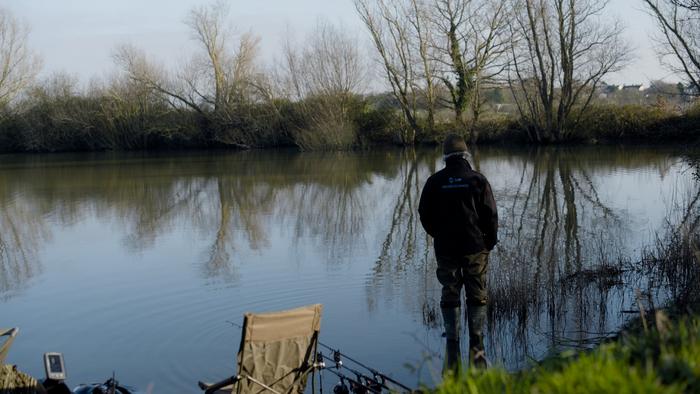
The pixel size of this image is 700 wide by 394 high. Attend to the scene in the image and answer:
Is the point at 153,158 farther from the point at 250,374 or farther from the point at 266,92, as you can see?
the point at 250,374

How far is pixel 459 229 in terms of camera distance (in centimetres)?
614

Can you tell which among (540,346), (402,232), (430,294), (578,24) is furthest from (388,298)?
(578,24)

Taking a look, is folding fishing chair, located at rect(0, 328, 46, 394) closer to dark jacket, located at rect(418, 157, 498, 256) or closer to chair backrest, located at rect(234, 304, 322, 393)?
chair backrest, located at rect(234, 304, 322, 393)

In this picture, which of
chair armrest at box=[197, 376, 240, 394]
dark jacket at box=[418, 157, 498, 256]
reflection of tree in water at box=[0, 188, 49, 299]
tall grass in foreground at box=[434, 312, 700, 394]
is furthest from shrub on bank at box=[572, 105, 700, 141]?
tall grass in foreground at box=[434, 312, 700, 394]

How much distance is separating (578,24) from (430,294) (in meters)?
31.1

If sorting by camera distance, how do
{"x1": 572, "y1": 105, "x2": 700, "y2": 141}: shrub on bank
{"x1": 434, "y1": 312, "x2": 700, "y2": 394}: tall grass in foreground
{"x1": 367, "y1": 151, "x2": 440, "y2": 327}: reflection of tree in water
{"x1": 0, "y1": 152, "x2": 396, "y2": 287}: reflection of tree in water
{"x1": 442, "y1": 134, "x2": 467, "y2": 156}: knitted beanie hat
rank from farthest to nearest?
Answer: {"x1": 572, "y1": 105, "x2": 700, "y2": 141}: shrub on bank, {"x1": 0, "y1": 152, "x2": 396, "y2": 287}: reflection of tree in water, {"x1": 367, "y1": 151, "x2": 440, "y2": 327}: reflection of tree in water, {"x1": 442, "y1": 134, "x2": 467, "y2": 156}: knitted beanie hat, {"x1": 434, "y1": 312, "x2": 700, "y2": 394}: tall grass in foreground

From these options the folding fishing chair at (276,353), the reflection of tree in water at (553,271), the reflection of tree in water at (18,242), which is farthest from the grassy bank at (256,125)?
the folding fishing chair at (276,353)

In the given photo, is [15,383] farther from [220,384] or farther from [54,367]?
[220,384]

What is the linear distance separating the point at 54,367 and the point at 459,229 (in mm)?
3121

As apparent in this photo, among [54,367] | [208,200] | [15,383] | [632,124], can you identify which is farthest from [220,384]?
[632,124]

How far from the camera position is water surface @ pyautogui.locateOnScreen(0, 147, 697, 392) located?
7805 mm

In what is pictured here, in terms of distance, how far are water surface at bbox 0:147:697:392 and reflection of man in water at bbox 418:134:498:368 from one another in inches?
26.0

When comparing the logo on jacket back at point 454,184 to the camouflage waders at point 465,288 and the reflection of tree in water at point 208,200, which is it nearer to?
the camouflage waders at point 465,288

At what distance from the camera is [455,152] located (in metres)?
6.27
